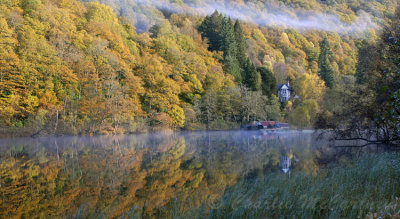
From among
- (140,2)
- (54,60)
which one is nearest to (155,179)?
(54,60)

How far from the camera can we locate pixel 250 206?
514cm

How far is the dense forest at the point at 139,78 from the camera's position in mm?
20391

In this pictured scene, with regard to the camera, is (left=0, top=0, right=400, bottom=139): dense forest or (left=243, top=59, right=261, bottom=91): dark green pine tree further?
(left=243, top=59, right=261, bottom=91): dark green pine tree

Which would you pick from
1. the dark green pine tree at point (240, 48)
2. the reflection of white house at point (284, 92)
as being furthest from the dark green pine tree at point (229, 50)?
the reflection of white house at point (284, 92)

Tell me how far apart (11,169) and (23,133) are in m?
18.5

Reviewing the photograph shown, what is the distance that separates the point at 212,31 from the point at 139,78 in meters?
29.8

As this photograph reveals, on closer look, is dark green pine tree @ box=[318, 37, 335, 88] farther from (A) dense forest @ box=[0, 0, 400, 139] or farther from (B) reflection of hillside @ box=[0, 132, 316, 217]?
(B) reflection of hillside @ box=[0, 132, 316, 217]

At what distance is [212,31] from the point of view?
63.0m

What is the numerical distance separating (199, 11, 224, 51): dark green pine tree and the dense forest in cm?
23

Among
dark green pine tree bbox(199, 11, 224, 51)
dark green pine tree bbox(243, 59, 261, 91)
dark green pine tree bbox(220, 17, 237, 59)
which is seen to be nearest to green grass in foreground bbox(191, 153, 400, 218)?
dark green pine tree bbox(243, 59, 261, 91)

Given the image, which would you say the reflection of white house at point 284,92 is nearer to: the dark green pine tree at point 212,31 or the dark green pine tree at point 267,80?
the dark green pine tree at point 267,80

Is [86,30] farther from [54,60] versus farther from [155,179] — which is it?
[155,179]

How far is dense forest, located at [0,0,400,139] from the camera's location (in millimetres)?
20391

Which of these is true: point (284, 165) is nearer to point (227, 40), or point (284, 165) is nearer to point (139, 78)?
point (139, 78)
